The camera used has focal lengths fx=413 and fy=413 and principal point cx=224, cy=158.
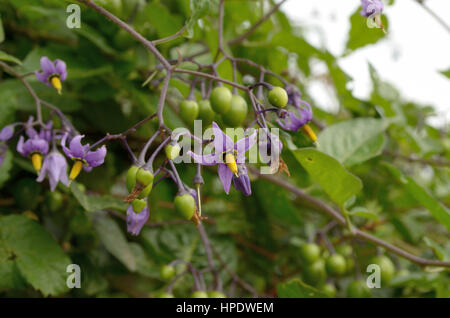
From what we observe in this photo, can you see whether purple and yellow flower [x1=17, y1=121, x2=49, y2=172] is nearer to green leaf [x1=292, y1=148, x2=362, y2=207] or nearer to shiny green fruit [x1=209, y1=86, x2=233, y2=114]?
shiny green fruit [x1=209, y1=86, x2=233, y2=114]

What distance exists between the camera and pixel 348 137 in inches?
39.8

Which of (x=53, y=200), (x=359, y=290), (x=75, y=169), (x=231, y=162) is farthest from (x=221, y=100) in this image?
(x=359, y=290)

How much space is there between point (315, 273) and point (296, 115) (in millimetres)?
467

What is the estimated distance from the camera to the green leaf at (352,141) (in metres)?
0.97

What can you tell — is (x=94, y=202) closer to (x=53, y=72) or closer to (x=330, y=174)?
(x=53, y=72)

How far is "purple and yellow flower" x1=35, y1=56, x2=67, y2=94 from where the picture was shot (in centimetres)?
75

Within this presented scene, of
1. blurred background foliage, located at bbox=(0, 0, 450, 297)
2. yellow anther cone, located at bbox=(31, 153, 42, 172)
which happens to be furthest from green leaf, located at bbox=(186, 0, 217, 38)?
yellow anther cone, located at bbox=(31, 153, 42, 172)

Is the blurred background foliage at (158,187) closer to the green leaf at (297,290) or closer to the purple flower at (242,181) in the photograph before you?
the green leaf at (297,290)

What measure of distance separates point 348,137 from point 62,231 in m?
0.73

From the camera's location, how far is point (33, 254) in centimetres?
80

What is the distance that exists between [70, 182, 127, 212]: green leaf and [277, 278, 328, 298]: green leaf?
0.37 m

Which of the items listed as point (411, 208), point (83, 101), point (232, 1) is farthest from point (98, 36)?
point (411, 208)

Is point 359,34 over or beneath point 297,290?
over
